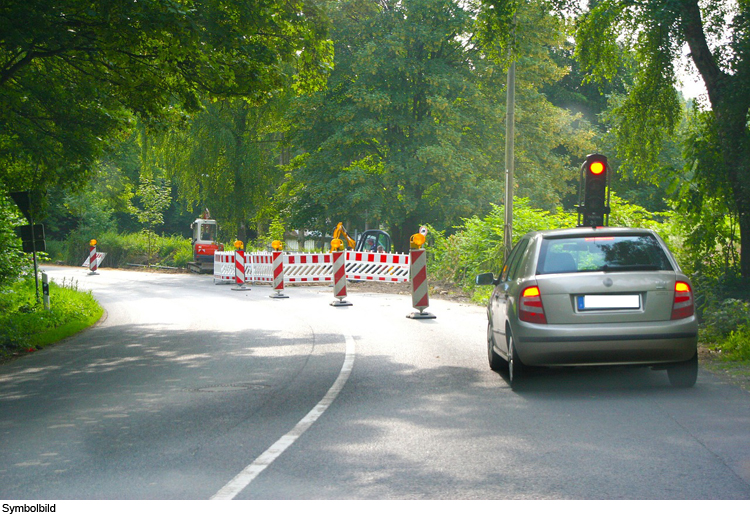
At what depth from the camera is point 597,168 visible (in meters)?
14.9

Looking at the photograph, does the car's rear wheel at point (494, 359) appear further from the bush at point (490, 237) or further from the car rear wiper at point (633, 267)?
the bush at point (490, 237)

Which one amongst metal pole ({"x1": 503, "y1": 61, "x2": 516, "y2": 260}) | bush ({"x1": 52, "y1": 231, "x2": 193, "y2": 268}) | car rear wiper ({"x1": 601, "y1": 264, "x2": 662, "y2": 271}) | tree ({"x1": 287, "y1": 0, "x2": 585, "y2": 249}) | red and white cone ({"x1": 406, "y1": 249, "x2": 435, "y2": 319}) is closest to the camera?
car rear wiper ({"x1": 601, "y1": 264, "x2": 662, "y2": 271})

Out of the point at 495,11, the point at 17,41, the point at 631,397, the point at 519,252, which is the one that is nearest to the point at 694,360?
the point at 631,397

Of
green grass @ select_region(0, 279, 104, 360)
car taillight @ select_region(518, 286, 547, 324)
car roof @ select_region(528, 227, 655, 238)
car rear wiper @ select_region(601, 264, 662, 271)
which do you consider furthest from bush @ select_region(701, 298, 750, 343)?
green grass @ select_region(0, 279, 104, 360)

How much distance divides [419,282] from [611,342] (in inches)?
401

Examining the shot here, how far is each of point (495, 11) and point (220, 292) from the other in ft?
55.9

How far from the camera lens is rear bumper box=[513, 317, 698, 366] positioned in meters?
8.31

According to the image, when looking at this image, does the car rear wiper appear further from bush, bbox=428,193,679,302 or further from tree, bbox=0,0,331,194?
bush, bbox=428,193,679,302

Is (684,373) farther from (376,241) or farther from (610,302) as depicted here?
(376,241)

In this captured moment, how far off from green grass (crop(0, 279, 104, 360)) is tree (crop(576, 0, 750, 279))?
11.3m

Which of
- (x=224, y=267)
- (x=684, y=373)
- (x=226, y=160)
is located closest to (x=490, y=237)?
(x=224, y=267)

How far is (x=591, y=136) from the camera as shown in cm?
4681

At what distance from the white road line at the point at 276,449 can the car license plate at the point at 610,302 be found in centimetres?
269

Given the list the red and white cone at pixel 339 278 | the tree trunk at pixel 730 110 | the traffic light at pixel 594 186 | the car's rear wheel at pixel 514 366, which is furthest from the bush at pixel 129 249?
the car's rear wheel at pixel 514 366
